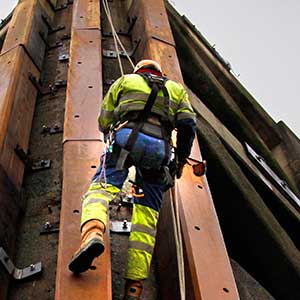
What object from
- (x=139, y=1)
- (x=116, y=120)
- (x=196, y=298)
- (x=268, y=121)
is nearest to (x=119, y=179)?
(x=116, y=120)

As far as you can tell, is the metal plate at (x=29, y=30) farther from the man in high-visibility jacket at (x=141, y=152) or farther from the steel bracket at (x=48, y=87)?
the man in high-visibility jacket at (x=141, y=152)

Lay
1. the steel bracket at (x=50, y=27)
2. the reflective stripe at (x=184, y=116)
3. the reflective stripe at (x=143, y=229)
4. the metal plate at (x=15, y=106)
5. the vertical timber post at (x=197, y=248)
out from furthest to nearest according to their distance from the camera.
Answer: the steel bracket at (x=50, y=27) → the metal plate at (x=15, y=106) → the reflective stripe at (x=184, y=116) → the reflective stripe at (x=143, y=229) → the vertical timber post at (x=197, y=248)

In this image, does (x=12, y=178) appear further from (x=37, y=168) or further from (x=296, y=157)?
(x=296, y=157)

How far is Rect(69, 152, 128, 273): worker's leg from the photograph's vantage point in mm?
2443

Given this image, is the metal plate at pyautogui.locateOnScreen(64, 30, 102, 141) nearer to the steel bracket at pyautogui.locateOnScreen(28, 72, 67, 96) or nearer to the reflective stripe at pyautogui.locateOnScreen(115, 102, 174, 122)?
the steel bracket at pyautogui.locateOnScreen(28, 72, 67, 96)

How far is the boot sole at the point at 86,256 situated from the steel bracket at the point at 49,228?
931 mm

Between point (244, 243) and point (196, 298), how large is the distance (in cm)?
212

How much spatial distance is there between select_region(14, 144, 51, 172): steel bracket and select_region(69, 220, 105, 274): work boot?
5.21ft

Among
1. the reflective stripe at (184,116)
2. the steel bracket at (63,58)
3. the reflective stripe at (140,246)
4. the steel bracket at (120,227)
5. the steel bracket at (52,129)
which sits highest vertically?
the steel bracket at (63,58)

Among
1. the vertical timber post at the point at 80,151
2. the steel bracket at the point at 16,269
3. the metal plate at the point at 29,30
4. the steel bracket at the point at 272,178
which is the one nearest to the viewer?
the vertical timber post at the point at 80,151

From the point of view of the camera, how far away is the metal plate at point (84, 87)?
3848 millimetres

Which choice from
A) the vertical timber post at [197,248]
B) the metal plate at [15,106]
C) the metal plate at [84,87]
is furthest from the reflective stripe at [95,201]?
the metal plate at [15,106]

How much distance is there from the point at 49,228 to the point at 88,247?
1.12 meters

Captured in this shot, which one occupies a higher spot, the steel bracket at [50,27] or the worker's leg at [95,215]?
the steel bracket at [50,27]
